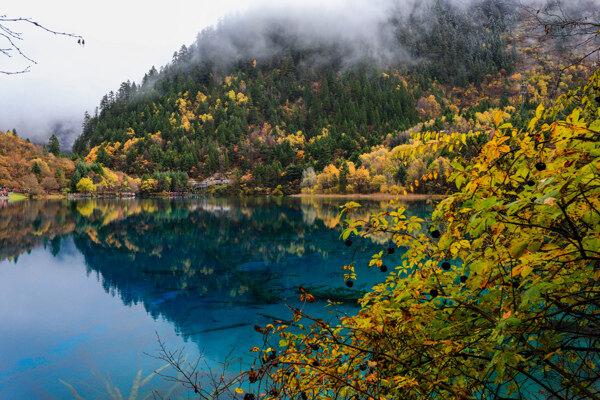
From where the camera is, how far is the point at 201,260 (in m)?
19.7

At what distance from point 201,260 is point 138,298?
640 centimetres

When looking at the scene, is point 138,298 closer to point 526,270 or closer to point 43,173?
point 526,270

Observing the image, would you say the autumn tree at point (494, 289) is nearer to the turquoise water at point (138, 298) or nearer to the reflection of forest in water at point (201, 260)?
the turquoise water at point (138, 298)

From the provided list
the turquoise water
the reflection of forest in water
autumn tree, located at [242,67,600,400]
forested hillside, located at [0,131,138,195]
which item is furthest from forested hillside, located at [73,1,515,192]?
autumn tree, located at [242,67,600,400]

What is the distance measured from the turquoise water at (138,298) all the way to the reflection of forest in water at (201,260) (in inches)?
2.6

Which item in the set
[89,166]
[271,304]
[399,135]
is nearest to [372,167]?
[399,135]

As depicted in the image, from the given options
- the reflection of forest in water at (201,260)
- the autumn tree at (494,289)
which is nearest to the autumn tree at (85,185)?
the reflection of forest in water at (201,260)

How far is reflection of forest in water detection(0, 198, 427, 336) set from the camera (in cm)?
1259

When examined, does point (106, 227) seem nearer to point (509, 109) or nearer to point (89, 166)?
point (89, 166)

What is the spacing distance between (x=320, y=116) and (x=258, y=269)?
152m

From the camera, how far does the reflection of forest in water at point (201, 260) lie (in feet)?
41.3

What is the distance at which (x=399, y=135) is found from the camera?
368 feet

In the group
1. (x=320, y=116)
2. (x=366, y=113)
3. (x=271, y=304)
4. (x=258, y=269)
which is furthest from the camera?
(x=320, y=116)

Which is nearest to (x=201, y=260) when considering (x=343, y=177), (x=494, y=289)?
(x=494, y=289)
